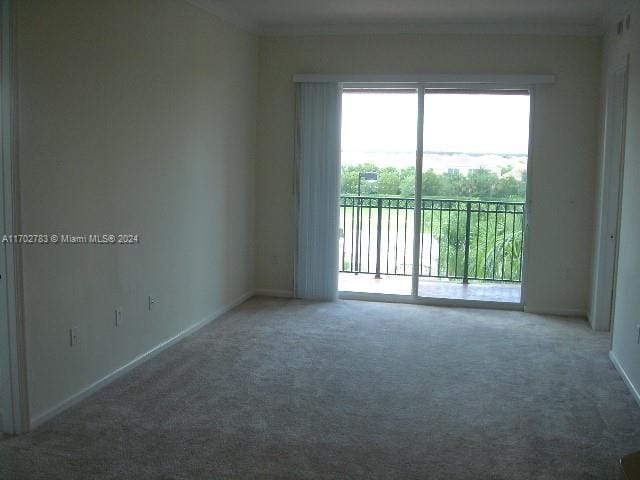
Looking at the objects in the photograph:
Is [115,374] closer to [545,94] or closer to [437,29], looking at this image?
[437,29]

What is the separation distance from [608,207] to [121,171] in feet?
13.5

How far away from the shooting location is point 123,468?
293 centimetres

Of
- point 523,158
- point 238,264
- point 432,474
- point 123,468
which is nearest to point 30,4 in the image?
point 123,468

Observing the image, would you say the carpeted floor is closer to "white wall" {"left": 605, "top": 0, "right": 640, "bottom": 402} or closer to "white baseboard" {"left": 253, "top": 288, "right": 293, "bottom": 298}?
"white wall" {"left": 605, "top": 0, "right": 640, "bottom": 402}

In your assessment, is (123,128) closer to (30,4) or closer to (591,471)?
(30,4)

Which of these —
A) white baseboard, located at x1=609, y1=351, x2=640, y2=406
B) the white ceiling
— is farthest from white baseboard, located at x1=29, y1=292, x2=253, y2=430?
white baseboard, located at x1=609, y1=351, x2=640, y2=406

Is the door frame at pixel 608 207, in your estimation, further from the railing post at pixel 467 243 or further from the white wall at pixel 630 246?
the railing post at pixel 467 243

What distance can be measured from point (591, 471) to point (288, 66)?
4.87 meters

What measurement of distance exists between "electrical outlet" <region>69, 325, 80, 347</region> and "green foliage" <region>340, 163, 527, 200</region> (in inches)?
145

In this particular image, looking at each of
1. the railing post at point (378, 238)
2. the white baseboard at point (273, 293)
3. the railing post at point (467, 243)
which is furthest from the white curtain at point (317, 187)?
the railing post at point (467, 243)

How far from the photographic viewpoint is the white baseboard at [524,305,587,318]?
6184mm

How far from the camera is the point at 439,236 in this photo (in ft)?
22.0

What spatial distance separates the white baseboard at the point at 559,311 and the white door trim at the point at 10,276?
15.5ft

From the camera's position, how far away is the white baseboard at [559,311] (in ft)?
20.3
